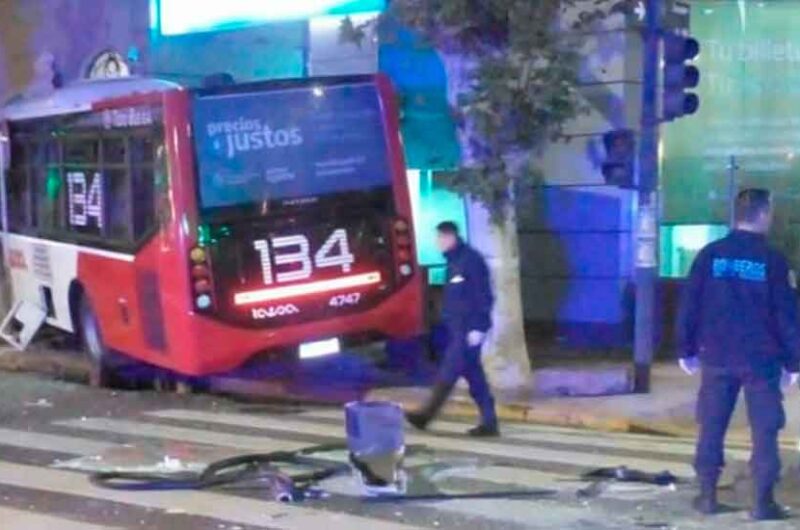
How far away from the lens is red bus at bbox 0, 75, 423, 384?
1622 centimetres

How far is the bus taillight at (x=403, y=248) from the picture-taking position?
17.2 metres

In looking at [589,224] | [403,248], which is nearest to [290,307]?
[403,248]

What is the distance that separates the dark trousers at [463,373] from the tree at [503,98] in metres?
3.05

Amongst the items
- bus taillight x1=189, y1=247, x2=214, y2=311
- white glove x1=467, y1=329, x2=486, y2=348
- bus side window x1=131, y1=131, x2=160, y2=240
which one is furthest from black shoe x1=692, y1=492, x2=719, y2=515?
bus side window x1=131, y1=131, x2=160, y2=240

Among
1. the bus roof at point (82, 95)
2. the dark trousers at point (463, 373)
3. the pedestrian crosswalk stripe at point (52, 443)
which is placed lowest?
the pedestrian crosswalk stripe at point (52, 443)

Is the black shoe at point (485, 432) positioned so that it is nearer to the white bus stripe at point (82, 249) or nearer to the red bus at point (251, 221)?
the red bus at point (251, 221)

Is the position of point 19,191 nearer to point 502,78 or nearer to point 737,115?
point 502,78

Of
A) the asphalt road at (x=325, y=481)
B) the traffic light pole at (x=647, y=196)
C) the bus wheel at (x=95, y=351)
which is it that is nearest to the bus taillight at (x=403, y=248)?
the asphalt road at (x=325, y=481)

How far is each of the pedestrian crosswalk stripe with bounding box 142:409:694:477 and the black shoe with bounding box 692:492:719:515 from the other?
1429 mm

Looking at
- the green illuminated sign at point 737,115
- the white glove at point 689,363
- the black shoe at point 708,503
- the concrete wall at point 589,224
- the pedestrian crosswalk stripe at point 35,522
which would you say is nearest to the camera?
the white glove at point 689,363

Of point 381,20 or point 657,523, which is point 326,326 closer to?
point 381,20

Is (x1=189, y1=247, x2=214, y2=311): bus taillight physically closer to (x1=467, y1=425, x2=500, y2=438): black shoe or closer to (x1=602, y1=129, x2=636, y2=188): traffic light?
(x1=467, y1=425, x2=500, y2=438): black shoe

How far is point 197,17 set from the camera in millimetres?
26516

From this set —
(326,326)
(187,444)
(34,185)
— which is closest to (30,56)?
(34,185)
